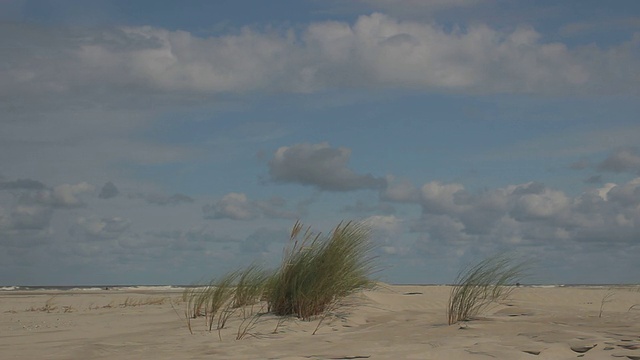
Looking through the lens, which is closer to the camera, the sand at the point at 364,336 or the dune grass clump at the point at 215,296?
the sand at the point at 364,336

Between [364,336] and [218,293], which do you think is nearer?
[364,336]

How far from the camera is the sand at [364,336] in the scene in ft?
17.6

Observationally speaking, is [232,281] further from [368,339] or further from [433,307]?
[368,339]

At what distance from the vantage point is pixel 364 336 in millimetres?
6441

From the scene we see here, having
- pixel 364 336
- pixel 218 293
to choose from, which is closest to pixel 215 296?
pixel 218 293

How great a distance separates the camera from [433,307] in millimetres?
9664

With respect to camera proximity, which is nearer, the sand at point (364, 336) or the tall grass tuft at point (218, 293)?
the sand at point (364, 336)

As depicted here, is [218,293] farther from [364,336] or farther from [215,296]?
[364,336]

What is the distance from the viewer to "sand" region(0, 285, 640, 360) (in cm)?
536

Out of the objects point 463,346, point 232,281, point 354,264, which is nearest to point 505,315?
point 354,264

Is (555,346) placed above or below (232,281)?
below

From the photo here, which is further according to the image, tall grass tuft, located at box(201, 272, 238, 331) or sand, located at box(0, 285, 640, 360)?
tall grass tuft, located at box(201, 272, 238, 331)

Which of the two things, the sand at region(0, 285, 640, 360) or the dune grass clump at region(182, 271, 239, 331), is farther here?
the dune grass clump at region(182, 271, 239, 331)

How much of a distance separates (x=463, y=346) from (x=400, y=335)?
3.02ft
